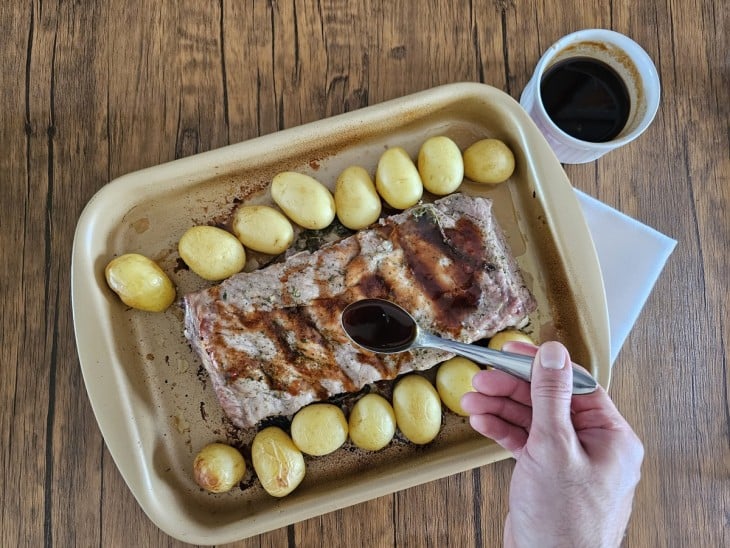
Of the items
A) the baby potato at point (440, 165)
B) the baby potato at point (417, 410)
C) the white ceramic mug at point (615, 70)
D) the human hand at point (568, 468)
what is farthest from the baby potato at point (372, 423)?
the white ceramic mug at point (615, 70)

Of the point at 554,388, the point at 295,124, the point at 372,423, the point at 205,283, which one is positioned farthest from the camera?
the point at 295,124

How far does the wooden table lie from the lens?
1974 mm

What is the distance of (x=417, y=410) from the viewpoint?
183 centimetres

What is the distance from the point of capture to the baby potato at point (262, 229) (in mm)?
1862

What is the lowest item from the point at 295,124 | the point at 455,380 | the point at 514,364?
the point at 455,380

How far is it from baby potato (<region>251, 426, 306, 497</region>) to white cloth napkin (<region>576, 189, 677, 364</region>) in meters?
1.13

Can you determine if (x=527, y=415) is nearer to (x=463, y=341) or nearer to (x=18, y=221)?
(x=463, y=341)

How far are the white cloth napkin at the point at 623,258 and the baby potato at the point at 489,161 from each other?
33 centimetres

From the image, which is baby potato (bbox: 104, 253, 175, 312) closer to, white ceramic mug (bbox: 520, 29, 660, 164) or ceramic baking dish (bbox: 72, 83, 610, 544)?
ceramic baking dish (bbox: 72, 83, 610, 544)

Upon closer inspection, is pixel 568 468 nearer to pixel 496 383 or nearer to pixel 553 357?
pixel 553 357

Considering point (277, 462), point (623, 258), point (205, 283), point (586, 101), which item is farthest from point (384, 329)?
point (586, 101)

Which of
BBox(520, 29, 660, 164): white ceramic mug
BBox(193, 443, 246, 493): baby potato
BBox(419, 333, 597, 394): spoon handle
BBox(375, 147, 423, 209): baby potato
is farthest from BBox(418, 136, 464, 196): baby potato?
BBox(193, 443, 246, 493): baby potato

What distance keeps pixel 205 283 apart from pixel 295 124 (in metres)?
0.63

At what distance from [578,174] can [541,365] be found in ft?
3.33
